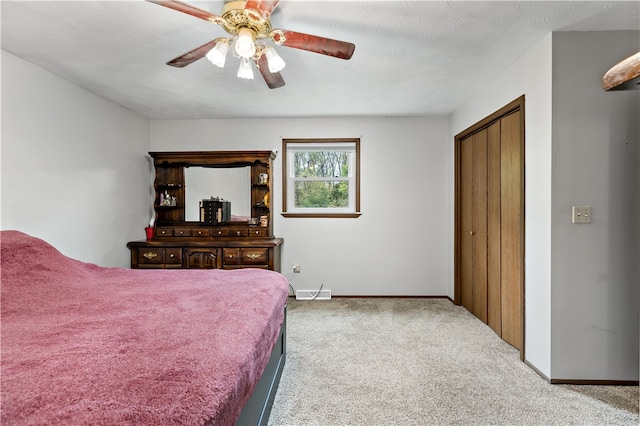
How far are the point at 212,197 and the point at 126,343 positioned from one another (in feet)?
10.2

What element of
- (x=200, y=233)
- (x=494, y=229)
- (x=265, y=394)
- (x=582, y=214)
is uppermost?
(x=582, y=214)

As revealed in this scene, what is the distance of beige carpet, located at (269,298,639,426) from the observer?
1803mm

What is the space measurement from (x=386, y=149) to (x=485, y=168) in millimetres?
→ 1292

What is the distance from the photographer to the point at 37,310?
5.06ft

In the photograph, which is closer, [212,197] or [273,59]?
[273,59]

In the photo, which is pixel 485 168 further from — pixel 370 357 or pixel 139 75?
pixel 139 75

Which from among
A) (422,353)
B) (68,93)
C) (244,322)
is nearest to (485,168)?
(422,353)

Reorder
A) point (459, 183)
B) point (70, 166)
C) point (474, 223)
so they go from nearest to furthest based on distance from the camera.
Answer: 1. point (70, 166)
2. point (474, 223)
3. point (459, 183)

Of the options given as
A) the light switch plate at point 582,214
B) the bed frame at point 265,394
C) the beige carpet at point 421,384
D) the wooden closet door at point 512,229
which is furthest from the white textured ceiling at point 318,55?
the beige carpet at point 421,384

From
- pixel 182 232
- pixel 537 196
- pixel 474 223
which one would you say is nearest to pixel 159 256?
pixel 182 232

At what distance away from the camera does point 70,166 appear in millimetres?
2928

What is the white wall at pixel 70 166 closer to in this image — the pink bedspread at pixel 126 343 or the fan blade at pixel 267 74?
the pink bedspread at pixel 126 343

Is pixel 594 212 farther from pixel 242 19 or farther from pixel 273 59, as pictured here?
pixel 242 19

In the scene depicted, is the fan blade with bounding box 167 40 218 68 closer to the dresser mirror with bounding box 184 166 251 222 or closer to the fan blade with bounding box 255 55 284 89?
the fan blade with bounding box 255 55 284 89
